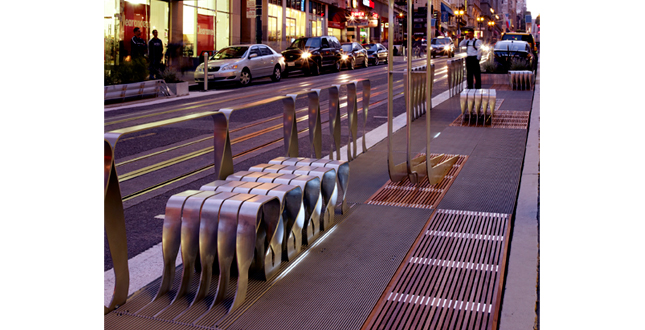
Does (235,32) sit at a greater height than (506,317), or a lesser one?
greater

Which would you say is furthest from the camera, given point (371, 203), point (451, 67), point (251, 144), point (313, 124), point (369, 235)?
point (451, 67)

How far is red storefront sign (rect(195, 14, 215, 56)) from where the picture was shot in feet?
99.0

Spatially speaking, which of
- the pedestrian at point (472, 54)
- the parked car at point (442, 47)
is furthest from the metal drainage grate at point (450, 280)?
the parked car at point (442, 47)

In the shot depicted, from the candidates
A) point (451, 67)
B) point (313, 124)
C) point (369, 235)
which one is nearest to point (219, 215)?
point (369, 235)

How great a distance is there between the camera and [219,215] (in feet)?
12.3

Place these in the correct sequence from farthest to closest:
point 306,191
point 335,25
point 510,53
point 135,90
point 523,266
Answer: point 335,25 → point 510,53 → point 135,90 → point 306,191 → point 523,266

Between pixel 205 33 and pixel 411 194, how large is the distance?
26234mm

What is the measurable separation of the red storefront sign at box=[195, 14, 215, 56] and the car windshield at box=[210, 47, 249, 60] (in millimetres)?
6236

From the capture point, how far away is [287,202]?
4340 millimetres

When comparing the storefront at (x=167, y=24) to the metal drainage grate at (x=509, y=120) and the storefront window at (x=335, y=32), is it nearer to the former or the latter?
the metal drainage grate at (x=509, y=120)

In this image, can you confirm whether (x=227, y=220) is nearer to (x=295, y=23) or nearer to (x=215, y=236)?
(x=215, y=236)

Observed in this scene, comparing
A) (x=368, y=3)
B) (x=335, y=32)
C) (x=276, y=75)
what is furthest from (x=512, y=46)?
(x=368, y=3)
